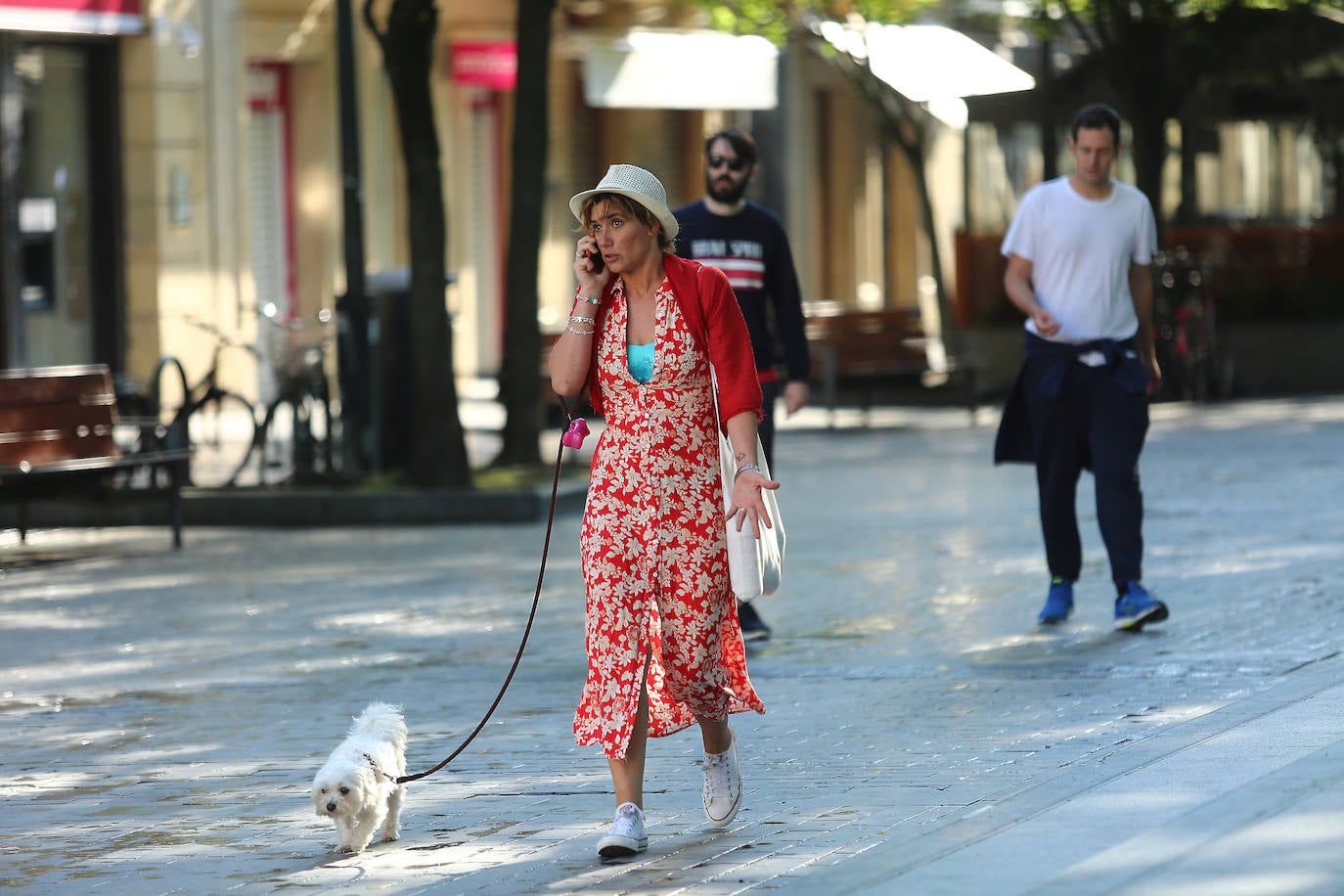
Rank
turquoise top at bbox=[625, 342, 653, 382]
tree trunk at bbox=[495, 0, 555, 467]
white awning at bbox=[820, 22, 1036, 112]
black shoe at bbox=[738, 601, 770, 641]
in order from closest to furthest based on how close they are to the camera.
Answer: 1. turquoise top at bbox=[625, 342, 653, 382]
2. black shoe at bbox=[738, 601, 770, 641]
3. tree trunk at bbox=[495, 0, 555, 467]
4. white awning at bbox=[820, 22, 1036, 112]

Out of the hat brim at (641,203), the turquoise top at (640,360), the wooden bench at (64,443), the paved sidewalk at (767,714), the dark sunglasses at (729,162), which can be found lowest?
the paved sidewalk at (767,714)

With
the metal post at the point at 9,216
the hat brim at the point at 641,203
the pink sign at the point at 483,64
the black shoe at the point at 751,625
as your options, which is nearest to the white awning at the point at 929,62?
the pink sign at the point at 483,64

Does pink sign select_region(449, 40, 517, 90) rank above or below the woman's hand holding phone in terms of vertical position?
above

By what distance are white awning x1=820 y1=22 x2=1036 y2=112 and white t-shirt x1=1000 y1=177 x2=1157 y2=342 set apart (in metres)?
16.8

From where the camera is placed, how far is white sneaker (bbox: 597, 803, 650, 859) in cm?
552

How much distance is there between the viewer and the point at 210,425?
67.5ft

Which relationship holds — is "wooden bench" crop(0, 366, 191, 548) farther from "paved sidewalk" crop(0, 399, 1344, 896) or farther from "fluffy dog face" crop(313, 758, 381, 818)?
"fluffy dog face" crop(313, 758, 381, 818)

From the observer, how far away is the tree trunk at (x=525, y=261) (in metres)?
15.6

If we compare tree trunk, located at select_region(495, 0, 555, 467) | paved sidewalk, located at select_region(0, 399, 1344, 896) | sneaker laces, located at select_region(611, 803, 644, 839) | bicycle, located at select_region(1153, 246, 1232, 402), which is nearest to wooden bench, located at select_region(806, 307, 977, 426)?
bicycle, located at select_region(1153, 246, 1232, 402)

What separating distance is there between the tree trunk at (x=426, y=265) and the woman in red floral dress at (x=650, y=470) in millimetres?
8804

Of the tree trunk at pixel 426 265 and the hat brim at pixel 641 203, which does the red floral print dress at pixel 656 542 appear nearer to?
the hat brim at pixel 641 203

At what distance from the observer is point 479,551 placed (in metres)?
12.6

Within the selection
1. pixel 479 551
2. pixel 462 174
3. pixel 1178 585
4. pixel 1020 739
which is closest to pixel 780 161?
pixel 462 174

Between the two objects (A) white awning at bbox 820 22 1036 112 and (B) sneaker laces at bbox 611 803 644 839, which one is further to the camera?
(A) white awning at bbox 820 22 1036 112
